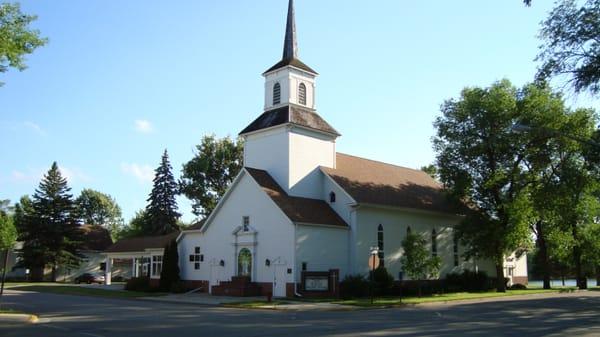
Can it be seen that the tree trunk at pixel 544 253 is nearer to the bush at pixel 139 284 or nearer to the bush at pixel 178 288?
the bush at pixel 178 288

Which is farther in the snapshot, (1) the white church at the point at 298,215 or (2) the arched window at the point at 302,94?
(2) the arched window at the point at 302,94

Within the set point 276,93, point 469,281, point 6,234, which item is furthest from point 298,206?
point 6,234

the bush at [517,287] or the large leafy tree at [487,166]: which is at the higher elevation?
the large leafy tree at [487,166]

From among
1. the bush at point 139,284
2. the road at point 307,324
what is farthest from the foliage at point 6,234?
the road at point 307,324

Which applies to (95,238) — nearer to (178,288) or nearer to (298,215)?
(178,288)

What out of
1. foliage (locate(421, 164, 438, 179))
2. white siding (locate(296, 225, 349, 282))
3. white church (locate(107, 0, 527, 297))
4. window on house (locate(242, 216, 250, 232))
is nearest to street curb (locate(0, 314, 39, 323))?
white church (locate(107, 0, 527, 297))

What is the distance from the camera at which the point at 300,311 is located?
26.6m

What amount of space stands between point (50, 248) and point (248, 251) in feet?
118

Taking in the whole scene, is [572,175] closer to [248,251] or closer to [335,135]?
[335,135]

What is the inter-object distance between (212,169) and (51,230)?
19.7 metres

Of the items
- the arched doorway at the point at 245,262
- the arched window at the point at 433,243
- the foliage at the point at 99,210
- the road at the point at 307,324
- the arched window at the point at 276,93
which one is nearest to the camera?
the road at the point at 307,324

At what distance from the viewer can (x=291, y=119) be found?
40.5 metres

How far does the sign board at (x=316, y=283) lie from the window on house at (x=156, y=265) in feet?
57.5

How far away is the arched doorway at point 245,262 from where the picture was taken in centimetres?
3900
